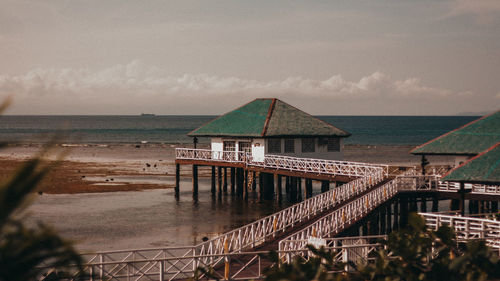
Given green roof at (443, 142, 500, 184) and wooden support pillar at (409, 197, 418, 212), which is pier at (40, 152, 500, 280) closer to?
wooden support pillar at (409, 197, 418, 212)

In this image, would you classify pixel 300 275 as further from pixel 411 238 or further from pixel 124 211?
pixel 124 211

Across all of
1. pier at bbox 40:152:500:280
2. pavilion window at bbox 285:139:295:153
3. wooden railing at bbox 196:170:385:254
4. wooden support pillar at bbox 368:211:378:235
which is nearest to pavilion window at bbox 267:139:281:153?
pavilion window at bbox 285:139:295:153

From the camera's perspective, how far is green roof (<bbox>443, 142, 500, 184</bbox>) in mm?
23030

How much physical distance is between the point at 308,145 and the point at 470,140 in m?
13.8

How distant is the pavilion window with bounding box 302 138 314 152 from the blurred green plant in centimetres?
3843

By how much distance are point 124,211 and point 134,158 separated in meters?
45.7

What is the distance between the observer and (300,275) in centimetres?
642

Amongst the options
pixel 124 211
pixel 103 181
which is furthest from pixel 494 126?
pixel 103 181

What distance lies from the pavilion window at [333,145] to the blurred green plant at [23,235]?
39.7 meters

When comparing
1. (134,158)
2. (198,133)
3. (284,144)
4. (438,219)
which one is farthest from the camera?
(134,158)

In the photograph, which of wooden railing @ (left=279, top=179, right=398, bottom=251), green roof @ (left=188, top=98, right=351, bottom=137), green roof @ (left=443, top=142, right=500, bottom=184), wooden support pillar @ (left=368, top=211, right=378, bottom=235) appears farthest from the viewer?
green roof @ (left=188, top=98, right=351, bottom=137)

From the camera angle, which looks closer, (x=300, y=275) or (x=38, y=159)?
(x=38, y=159)

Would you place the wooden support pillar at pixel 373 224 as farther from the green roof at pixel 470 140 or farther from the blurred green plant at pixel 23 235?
the blurred green plant at pixel 23 235

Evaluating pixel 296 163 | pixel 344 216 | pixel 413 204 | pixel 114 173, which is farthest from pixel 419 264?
pixel 114 173
